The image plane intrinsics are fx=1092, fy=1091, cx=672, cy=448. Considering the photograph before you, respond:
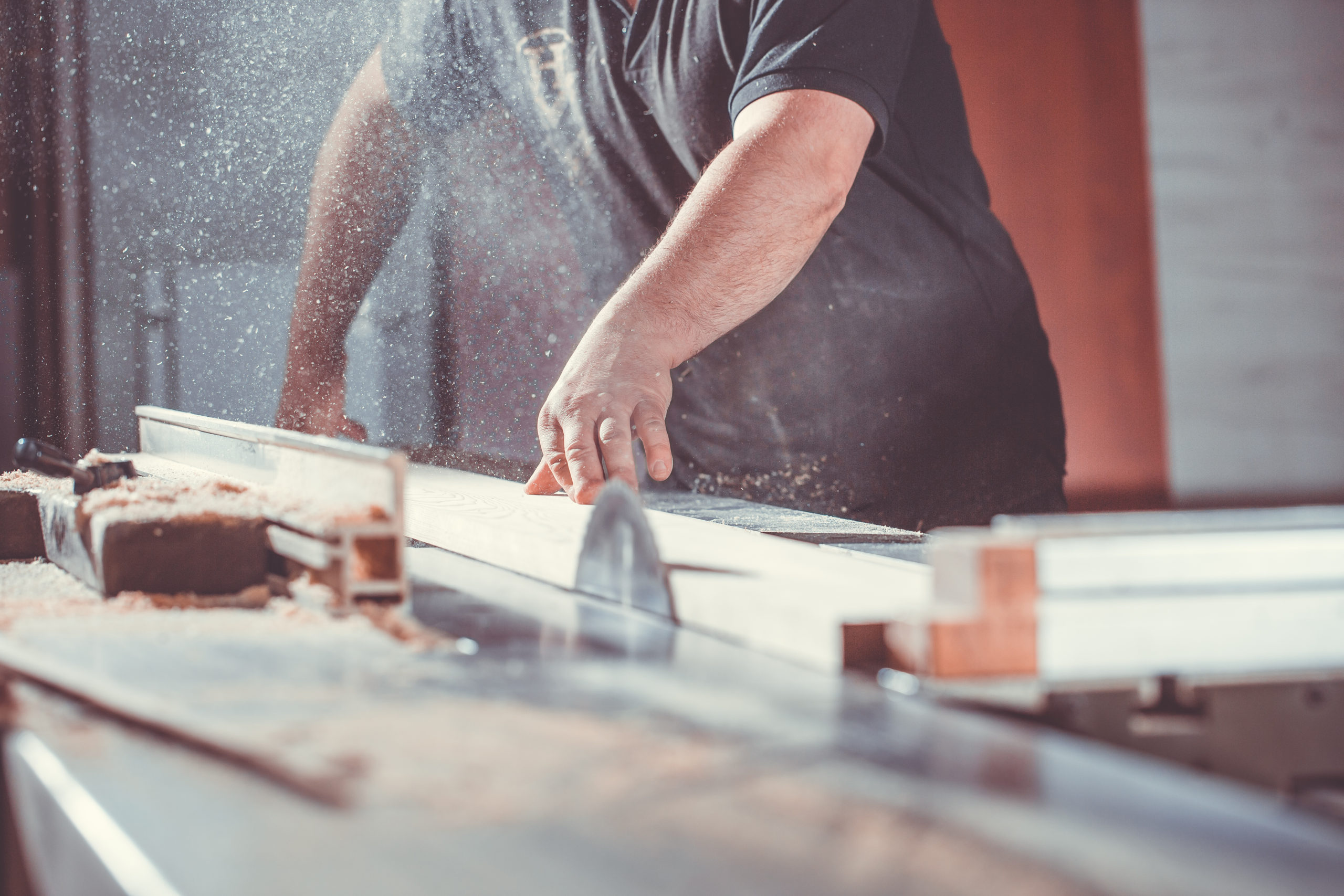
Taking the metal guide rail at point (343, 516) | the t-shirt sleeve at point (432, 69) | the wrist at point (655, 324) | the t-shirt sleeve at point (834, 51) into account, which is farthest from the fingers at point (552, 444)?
the t-shirt sleeve at point (432, 69)

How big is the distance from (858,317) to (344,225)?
43.3 inches

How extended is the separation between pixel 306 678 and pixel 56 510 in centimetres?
54

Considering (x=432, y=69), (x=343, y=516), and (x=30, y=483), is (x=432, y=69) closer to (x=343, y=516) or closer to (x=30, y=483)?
(x=30, y=483)

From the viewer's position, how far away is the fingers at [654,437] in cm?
132

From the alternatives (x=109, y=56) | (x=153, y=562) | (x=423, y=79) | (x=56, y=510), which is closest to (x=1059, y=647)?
(x=153, y=562)

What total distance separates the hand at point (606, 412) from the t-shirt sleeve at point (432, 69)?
3.64ft

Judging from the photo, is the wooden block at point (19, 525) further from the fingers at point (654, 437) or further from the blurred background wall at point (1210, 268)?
the blurred background wall at point (1210, 268)

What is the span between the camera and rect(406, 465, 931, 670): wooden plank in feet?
2.17

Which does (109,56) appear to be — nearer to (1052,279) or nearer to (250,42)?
(250,42)

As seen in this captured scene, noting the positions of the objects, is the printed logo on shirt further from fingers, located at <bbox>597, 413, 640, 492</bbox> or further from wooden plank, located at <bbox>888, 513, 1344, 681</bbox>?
wooden plank, located at <bbox>888, 513, 1344, 681</bbox>

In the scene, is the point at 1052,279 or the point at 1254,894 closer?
the point at 1254,894

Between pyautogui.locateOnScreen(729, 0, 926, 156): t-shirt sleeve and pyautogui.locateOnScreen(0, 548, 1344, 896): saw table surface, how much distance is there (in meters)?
1.15

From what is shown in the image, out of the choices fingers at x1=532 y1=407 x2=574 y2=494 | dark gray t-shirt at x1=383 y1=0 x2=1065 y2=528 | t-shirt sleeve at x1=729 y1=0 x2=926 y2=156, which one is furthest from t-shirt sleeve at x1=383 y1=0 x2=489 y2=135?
fingers at x1=532 y1=407 x2=574 y2=494

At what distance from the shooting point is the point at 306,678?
60 cm
